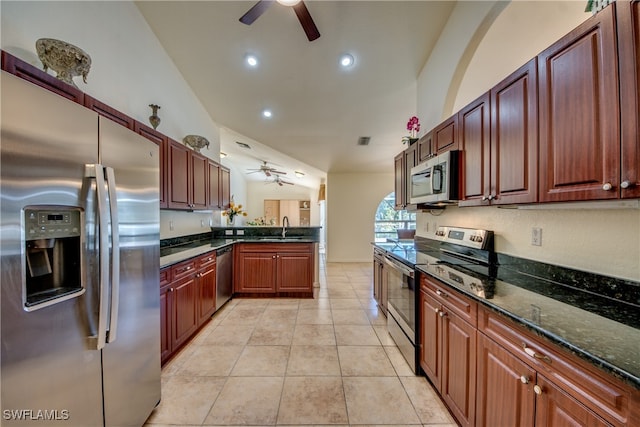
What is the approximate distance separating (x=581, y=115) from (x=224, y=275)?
381 cm

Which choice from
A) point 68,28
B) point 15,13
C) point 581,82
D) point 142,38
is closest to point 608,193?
point 581,82

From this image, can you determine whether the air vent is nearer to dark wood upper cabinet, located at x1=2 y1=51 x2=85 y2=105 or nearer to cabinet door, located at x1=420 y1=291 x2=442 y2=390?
cabinet door, located at x1=420 y1=291 x2=442 y2=390

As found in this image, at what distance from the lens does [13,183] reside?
866 mm

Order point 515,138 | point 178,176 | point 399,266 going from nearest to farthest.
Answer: point 515,138 < point 399,266 < point 178,176

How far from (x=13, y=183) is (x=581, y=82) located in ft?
7.13

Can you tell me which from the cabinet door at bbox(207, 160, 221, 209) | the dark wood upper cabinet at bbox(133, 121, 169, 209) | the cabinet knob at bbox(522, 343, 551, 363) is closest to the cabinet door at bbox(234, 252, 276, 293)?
the cabinet door at bbox(207, 160, 221, 209)

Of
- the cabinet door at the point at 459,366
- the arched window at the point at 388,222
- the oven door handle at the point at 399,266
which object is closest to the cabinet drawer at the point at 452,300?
the cabinet door at the point at 459,366

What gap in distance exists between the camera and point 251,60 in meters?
3.17

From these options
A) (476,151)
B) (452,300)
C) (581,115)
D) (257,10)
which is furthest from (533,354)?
(257,10)

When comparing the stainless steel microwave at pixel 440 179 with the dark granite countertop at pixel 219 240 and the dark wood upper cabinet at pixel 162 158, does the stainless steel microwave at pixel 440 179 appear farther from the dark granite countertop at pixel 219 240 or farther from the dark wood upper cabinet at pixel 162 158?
the dark wood upper cabinet at pixel 162 158

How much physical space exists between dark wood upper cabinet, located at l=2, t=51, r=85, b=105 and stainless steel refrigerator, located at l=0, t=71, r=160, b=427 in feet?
1.51

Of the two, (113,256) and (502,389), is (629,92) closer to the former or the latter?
(502,389)

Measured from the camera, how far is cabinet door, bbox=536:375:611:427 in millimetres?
790

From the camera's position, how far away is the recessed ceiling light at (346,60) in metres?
3.03
